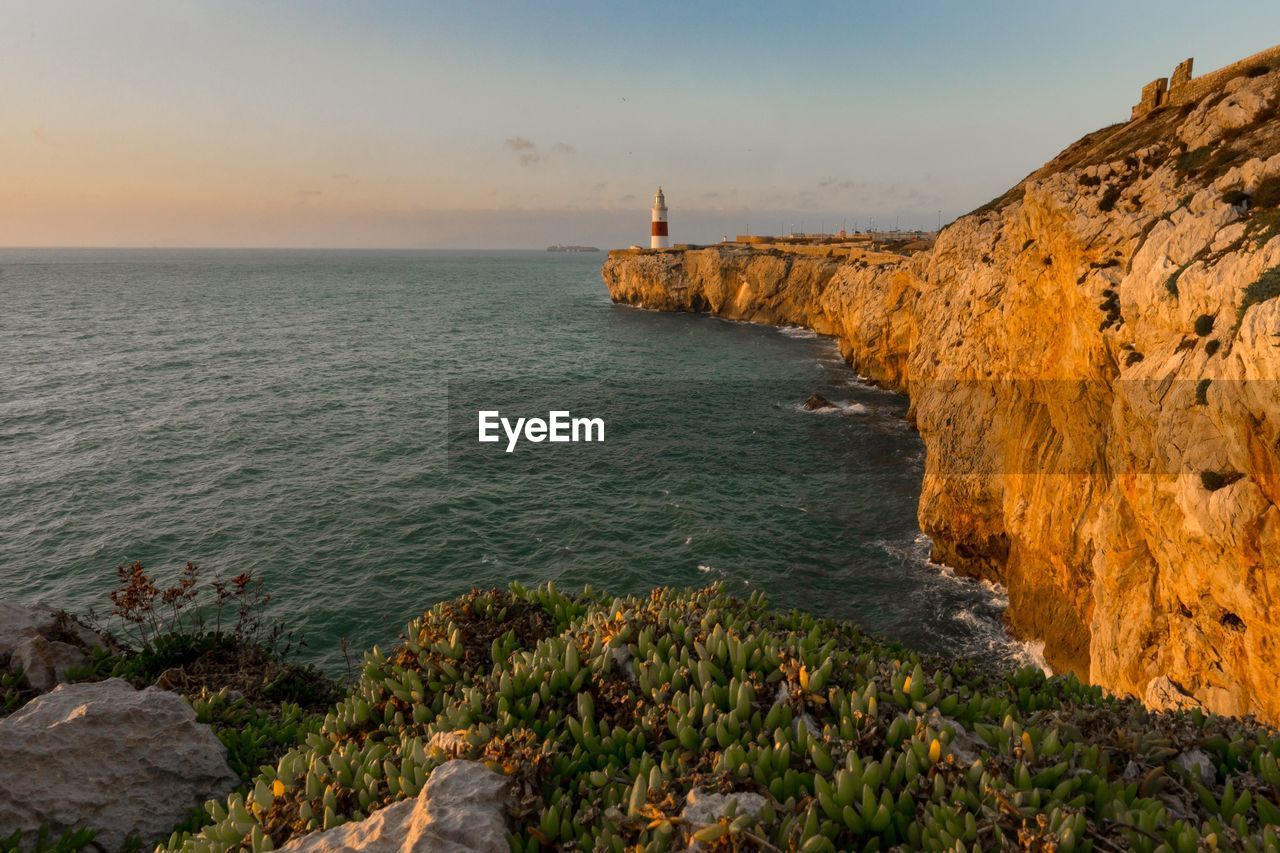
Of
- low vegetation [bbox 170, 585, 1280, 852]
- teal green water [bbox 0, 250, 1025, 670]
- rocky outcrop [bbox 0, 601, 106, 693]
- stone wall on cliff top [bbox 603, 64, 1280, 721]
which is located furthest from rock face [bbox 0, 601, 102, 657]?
stone wall on cliff top [bbox 603, 64, 1280, 721]

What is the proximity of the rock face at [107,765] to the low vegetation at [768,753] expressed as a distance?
1609mm

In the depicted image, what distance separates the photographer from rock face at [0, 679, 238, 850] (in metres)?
9.47

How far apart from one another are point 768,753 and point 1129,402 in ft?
57.2

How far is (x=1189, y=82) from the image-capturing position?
3167cm

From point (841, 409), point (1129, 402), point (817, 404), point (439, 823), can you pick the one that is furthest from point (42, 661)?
point (841, 409)

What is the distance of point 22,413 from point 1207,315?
7561 cm

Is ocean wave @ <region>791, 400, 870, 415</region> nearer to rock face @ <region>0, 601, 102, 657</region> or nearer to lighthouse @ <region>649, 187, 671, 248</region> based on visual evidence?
rock face @ <region>0, 601, 102, 657</region>

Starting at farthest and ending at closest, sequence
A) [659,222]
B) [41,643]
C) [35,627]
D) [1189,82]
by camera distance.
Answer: [659,222] → [1189,82] → [35,627] → [41,643]

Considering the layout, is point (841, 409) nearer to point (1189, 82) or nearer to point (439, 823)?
point (1189, 82)

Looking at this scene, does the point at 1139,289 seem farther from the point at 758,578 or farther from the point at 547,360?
the point at 547,360

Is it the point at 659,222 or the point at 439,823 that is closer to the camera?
the point at 439,823

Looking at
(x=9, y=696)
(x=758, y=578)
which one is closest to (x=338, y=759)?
(x=9, y=696)

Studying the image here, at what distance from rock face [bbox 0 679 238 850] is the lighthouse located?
477 ft

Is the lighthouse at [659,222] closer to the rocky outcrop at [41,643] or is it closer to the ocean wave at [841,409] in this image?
the ocean wave at [841,409]
